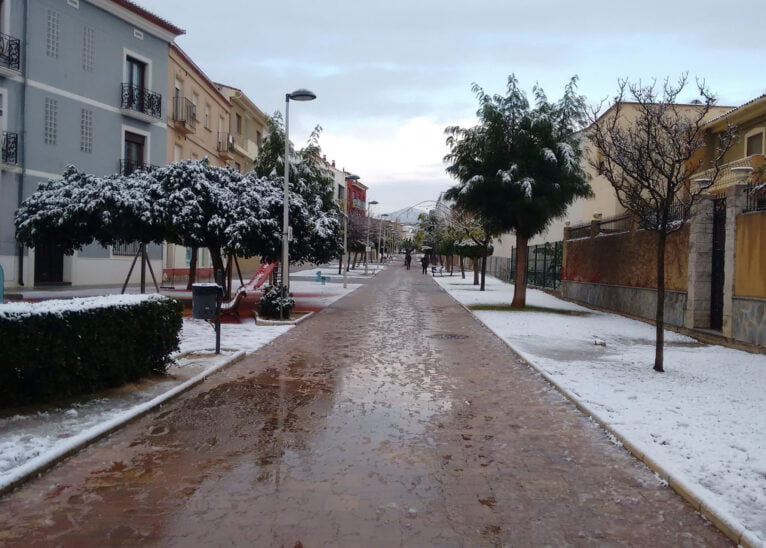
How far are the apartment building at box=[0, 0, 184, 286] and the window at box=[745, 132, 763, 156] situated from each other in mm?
23916

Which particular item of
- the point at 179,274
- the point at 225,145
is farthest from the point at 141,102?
the point at 225,145

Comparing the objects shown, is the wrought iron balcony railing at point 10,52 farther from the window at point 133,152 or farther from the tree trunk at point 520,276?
the tree trunk at point 520,276

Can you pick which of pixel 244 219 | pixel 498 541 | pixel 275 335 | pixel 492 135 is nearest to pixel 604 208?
pixel 492 135

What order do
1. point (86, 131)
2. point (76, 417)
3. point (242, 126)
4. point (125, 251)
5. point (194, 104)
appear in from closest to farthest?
point (76, 417) < point (86, 131) < point (125, 251) < point (194, 104) < point (242, 126)

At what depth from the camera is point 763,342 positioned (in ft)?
33.8

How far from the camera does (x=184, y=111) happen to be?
2991 centimetres

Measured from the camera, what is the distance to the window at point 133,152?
26.3 meters

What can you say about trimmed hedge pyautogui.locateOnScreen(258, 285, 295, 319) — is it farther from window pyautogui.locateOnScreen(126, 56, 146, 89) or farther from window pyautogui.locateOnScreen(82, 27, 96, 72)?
window pyautogui.locateOnScreen(126, 56, 146, 89)

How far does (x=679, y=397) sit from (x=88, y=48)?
80.9ft

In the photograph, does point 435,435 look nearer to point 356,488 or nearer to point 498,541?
point 356,488

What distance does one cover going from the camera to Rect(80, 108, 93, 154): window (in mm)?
24089

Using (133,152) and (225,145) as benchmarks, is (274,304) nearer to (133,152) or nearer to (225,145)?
(133,152)

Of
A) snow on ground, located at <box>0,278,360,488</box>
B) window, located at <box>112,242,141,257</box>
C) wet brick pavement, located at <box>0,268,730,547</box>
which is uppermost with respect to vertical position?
window, located at <box>112,242,141,257</box>

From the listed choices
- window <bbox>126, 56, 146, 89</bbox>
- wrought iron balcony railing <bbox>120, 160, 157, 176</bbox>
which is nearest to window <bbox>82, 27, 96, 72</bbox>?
window <bbox>126, 56, 146, 89</bbox>
